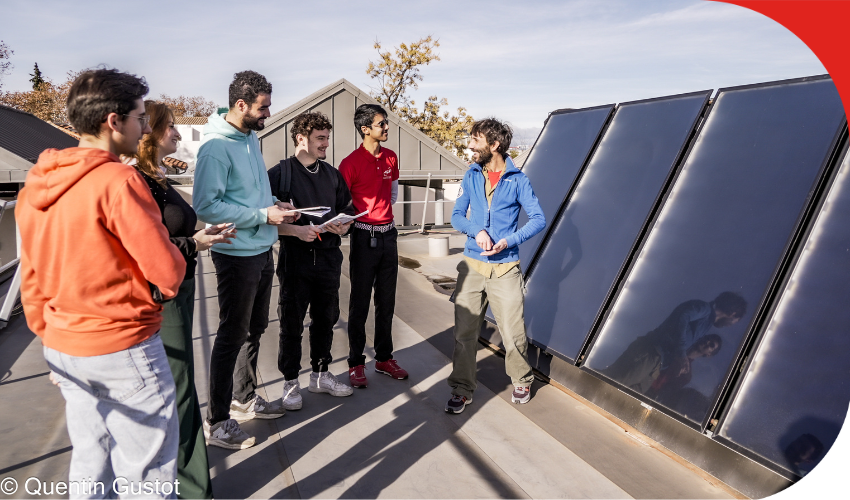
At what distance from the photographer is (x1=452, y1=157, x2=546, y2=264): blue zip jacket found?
12.1 ft

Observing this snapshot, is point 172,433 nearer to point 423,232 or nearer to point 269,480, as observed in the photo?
point 269,480

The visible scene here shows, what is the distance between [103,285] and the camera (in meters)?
1.75

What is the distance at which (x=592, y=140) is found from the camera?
4453 millimetres

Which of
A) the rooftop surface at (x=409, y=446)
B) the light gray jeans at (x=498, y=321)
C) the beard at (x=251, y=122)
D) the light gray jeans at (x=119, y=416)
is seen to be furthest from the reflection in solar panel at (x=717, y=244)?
the beard at (x=251, y=122)

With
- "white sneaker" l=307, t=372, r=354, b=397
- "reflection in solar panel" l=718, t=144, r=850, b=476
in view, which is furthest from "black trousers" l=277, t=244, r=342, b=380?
"reflection in solar panel" l=718, t=144, r=850, b=476

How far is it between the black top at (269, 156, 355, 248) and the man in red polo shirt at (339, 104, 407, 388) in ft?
0.93

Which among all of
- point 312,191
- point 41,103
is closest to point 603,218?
point 312,191

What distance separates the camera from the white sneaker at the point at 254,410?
352cm

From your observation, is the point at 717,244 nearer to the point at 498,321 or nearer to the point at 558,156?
the point at 498,321

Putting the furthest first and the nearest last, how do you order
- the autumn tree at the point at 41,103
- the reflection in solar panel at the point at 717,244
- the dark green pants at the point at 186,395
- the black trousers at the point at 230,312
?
the autumn tree at the point at 41,103 < the black trousers at the point at 230,312 < the reflection in solar panel at the point at 717,244 < the dark green pants at the point at 186,395

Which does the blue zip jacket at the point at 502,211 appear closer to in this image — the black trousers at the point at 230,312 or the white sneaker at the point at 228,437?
the black trousers at the point at 230,312

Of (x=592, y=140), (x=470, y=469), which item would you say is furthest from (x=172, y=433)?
(x=592, y=140)

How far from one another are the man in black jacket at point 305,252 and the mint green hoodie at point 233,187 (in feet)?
1.64

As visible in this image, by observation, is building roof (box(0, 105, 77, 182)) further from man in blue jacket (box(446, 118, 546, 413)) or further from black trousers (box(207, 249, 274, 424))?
man in blue jacket (box(446, 118, 546, 413))
